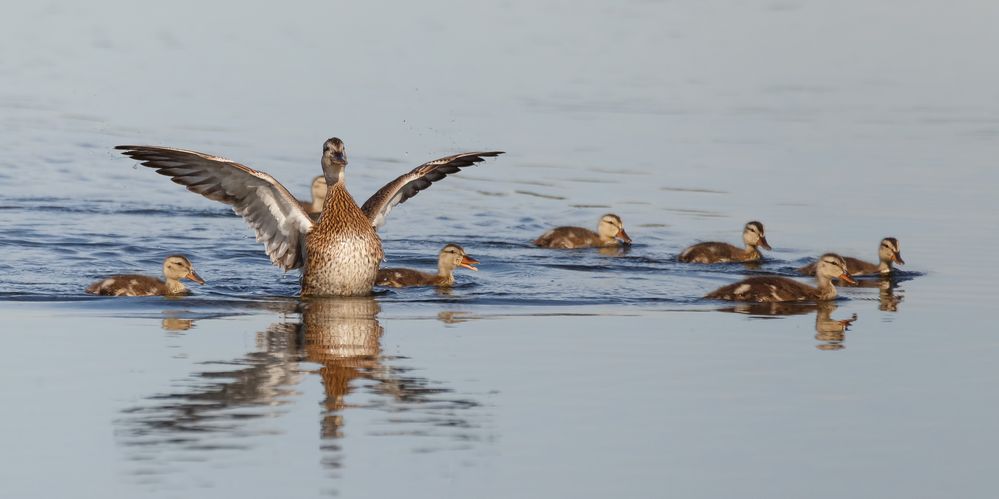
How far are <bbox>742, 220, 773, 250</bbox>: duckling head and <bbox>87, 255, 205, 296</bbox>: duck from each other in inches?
181

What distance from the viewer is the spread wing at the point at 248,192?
472 inches

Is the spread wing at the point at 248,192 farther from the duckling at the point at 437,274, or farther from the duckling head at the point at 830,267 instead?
the duckling head at the point at 830,267

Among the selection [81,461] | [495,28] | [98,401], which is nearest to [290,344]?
[98,401]

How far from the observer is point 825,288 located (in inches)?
506

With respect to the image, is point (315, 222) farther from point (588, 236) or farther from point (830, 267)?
point (588, 236)

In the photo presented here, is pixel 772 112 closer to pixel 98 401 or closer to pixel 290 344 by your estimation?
pixel 290 344

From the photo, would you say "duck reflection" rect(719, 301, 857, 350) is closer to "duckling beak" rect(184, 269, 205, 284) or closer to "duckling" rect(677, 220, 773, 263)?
"duckling" rect(677, 220, 773, 263)

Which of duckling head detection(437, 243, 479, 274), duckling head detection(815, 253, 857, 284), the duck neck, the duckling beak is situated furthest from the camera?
duckling head detection(437, 243, 479, 274)

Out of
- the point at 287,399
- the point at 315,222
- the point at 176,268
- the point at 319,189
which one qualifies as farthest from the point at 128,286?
the point at 319,189

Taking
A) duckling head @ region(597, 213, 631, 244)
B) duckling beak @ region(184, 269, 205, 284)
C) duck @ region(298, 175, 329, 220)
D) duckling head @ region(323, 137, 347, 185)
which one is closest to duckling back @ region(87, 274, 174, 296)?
duckling beak @ region(184, 269, 205, 284)

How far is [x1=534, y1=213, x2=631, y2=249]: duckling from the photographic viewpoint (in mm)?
15930

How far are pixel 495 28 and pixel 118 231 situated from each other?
1335cm

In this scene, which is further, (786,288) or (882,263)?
(882,263)

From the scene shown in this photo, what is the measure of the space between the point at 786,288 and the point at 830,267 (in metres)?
0.48
